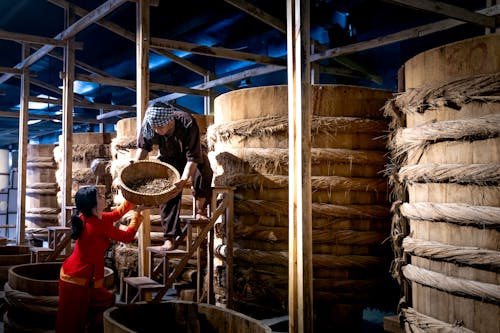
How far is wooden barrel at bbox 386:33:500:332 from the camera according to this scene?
10.1ft

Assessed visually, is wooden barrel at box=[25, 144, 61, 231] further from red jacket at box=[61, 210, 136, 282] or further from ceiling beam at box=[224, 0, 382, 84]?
red jacket at box=[61, 210, 136, 282]

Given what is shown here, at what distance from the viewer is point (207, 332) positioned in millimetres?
3764

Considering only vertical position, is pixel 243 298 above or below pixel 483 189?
below

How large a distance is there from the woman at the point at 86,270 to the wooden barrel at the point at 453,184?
7.53 feet

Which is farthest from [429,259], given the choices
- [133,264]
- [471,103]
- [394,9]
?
[394,9]

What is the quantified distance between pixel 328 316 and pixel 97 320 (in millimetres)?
2001

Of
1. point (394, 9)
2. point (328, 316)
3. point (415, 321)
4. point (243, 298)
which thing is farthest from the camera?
point (394, 9)

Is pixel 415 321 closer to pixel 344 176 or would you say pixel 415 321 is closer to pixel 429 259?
pixel 429 259

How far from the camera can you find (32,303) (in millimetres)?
4605

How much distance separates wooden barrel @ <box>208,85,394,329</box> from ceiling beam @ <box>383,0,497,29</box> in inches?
32.5

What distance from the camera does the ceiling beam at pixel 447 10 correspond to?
14.8 ft

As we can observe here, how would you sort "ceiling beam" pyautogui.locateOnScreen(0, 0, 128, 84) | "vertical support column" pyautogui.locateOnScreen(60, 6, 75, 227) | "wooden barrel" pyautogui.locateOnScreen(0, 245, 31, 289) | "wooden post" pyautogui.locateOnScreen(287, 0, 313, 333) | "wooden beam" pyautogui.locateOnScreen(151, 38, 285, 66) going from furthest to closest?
"vertical support column" pyautogui.locateOnScreen(60, 6, 75, 227)
"wooden barrel" pyautogui.locateOnScreen(0, 245, 31, 289)
"ceiling beam" pyautogui.locateOnScreen(0, 0, 128, 84)
"wooden beam" pyautogui.locateOnScreen(151, 38, 285, 66)
"wooden post" pyautogui.locateOnScreen(287, 0, 313, 333)

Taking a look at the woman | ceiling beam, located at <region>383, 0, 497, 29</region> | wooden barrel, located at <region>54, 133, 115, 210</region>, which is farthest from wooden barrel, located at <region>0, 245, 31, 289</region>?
ceiling beam, located at <region>383, 0, 497, 29</region>

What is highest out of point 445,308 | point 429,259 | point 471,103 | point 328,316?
point 471,103
